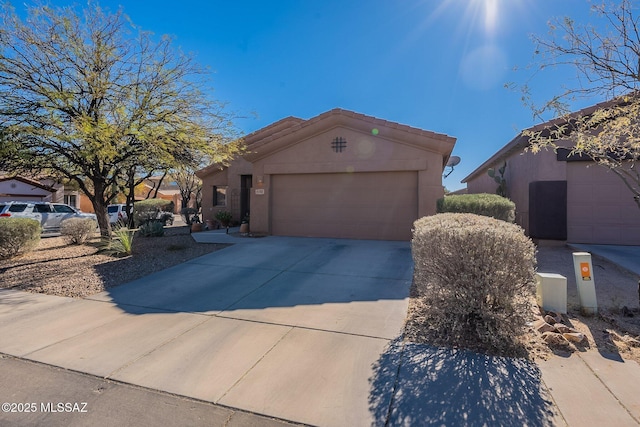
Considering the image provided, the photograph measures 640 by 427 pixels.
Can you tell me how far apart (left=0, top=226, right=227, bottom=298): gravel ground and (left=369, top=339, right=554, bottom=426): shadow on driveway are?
5.64 metres

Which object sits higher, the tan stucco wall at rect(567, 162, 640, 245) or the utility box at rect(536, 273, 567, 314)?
the tan stucco wall at rect(567, 162, 640, 245)

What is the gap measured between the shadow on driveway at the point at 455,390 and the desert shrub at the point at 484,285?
28 centimetres

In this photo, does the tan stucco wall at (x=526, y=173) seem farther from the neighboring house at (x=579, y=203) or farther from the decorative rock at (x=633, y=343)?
the decorative rock at (x=633, y=343)

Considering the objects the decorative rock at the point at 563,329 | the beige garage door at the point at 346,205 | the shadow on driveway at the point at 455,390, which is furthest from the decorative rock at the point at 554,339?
the beige garage door at the point at 346,205

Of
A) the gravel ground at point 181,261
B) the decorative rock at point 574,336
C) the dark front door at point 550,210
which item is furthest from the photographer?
the dark front door at point 550,210

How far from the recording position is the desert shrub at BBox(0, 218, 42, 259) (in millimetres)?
8219

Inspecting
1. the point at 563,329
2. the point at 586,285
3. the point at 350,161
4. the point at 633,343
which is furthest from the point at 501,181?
the point at 563,329

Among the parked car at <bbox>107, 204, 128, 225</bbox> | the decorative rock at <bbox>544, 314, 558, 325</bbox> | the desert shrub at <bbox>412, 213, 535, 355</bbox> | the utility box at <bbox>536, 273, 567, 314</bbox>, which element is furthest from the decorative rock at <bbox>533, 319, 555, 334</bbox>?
the parked car at <bbox>107, 204, 128, 225</bbox>

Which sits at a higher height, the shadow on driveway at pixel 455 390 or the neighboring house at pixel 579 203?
the neighboring house at pixel 579 203

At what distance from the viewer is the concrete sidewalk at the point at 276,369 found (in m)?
2.52

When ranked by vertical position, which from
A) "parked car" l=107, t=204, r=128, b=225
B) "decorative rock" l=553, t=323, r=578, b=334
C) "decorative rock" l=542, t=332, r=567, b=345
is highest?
"parked car" l=107, t=204, r=128, b=225

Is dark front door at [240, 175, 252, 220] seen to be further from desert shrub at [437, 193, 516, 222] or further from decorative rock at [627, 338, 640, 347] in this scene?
decorative rock at [627, 338, 640, 347]

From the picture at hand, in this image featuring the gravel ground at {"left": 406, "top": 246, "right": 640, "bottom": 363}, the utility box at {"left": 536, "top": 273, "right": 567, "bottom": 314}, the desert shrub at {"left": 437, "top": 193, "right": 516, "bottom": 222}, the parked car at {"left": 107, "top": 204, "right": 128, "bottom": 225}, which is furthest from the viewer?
the parked car at {"left": 107, "top": 204, "right": 128, "bottom": 225}

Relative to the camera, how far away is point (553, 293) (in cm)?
435
